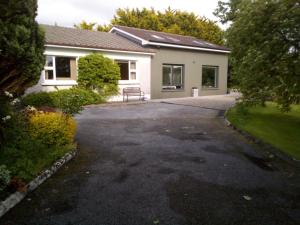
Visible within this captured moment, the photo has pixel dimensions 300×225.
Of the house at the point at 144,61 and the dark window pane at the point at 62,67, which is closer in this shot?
the house at the point at 144,61

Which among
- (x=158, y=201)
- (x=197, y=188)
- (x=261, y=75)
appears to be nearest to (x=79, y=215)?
(x=158, y=201)

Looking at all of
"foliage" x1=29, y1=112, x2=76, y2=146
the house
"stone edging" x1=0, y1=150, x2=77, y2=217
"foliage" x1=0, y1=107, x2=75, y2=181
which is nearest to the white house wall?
the house

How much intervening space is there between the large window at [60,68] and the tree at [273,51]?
1061cm

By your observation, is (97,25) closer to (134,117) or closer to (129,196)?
(134,117)

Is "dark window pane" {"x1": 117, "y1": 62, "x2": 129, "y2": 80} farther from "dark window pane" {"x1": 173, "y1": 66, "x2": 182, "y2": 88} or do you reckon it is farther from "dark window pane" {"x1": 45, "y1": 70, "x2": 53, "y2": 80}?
"dark window pane" {"x1": 45, "y1": 70, "x2": 53, "y2": 80}

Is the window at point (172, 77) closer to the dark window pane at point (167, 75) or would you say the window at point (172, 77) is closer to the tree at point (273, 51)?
the dark window pane at point (167, 75)

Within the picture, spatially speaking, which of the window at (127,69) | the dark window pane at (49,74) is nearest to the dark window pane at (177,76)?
the window at (127,69)

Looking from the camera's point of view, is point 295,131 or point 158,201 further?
point 295,131

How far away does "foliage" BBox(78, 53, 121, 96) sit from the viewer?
15492 millimetres

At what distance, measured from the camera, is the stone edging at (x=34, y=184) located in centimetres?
375

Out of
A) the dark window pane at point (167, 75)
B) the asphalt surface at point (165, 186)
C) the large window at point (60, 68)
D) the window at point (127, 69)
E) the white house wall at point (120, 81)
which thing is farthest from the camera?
the dark window pane at point (167, 75)

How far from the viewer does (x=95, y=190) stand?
14.6ft

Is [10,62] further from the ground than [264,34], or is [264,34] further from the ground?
[264,34]

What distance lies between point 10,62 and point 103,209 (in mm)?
5366
